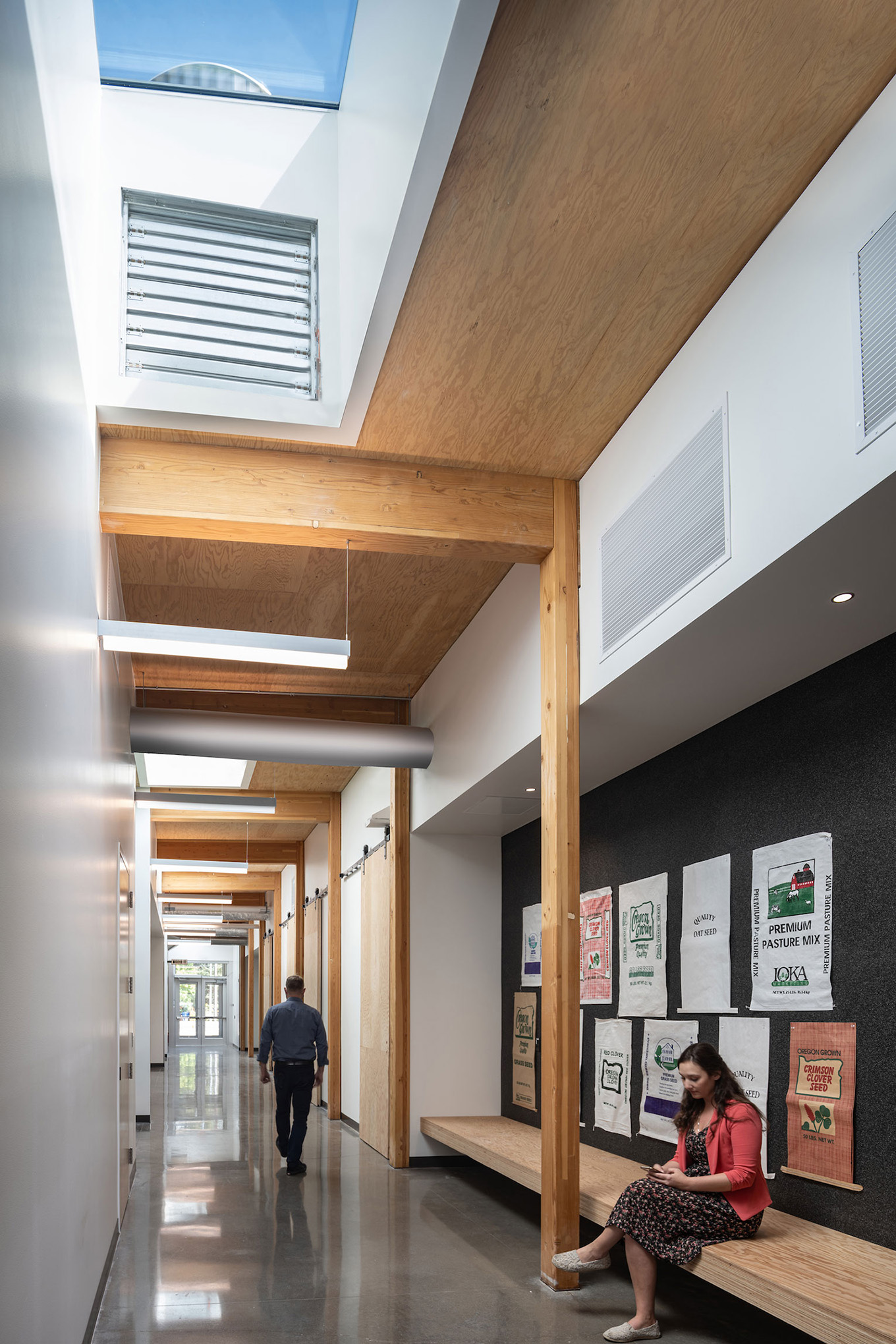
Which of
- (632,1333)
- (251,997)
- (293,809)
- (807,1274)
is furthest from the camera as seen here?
(251,997)

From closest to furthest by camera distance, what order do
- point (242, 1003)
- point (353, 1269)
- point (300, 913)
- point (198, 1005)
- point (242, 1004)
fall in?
point (353, 1269) → point (300, 913) → point (242, 1003) → point (242, 1004) → point (198, 1005)

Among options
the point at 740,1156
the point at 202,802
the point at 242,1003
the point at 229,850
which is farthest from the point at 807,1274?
the point at 242,1003

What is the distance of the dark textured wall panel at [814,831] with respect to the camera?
4164 mm

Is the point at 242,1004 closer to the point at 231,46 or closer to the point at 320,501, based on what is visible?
the point at 320,501

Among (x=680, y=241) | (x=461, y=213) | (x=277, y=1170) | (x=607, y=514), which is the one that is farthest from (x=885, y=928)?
(x=277, y=1170)

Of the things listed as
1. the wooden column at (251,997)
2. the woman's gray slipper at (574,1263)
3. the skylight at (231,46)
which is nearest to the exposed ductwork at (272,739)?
the woman's gray slipper at (574,1263)

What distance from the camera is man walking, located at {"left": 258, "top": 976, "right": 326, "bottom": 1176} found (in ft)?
28.9

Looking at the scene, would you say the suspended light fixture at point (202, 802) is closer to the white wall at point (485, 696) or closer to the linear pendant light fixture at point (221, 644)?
the white wall at point (485, 696)

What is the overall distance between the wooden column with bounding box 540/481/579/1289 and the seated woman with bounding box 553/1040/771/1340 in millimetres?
453

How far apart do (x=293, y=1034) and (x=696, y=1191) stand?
500cm

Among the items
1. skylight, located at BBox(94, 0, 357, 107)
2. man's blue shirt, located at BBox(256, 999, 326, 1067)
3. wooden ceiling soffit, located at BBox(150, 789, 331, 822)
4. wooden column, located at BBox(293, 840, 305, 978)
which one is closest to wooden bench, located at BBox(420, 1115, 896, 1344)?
man's blue shirt, located at BBox(256, 999, 326, 1067)

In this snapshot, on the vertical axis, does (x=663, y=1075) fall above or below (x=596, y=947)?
below

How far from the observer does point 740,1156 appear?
4.35 m

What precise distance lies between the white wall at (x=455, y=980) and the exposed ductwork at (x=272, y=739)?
1.08 m
